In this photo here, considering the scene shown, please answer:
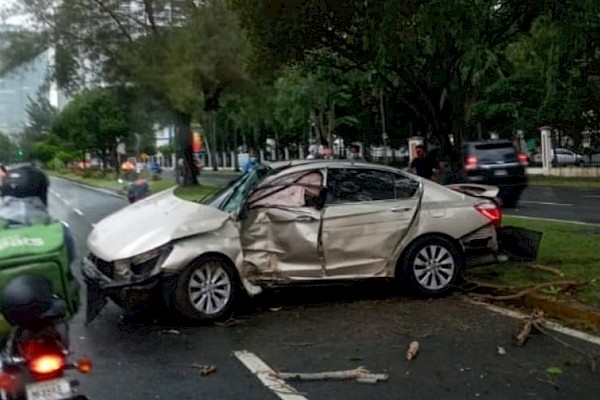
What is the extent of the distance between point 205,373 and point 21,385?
3.04 m

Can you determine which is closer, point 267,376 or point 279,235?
point 267,376

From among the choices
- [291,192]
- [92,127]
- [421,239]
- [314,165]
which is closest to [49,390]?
[291,192]

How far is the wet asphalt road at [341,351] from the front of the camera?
7020 millimetres

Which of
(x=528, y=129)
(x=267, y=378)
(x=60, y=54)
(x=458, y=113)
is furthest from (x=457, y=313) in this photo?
(x=528, y=129)

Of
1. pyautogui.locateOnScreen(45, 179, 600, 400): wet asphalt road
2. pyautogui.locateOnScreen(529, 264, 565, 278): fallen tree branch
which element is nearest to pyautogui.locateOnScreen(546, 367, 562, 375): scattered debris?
pyautogui.locateOnScreen(45, 179, 600, 400): wet asphalt road

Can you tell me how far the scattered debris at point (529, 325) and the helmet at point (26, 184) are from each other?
4303 millimetres

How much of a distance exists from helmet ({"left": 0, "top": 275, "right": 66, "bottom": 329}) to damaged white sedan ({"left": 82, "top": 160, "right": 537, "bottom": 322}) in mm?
4527

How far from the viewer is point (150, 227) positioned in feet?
32.2

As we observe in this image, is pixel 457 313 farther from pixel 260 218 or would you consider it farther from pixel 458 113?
pixel 458 113

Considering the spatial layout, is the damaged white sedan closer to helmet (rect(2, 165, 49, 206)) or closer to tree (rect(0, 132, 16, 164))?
helmet (rect(2, 165, 49, 206))

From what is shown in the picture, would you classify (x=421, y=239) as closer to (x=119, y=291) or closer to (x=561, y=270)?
(x=561, y=270)

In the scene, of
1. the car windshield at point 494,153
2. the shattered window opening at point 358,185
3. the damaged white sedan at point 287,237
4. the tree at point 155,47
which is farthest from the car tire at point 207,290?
the tree at point 155,47

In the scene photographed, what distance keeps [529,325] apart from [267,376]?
8.65 ft

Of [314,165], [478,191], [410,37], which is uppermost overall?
[410,37]
